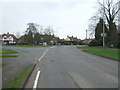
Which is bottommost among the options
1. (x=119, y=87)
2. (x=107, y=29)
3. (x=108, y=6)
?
(x=119, y=87)

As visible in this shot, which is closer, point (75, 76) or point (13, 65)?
point (75, 76)

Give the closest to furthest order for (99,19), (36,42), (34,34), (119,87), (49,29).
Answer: (119,87) → (99,19) → (34,34) → (36,42) → (49,29)

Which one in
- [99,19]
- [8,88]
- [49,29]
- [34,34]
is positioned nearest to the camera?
[8,88]

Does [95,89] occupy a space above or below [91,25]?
below

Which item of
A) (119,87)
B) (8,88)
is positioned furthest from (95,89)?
(8,88)

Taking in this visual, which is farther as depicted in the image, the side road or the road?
the side road

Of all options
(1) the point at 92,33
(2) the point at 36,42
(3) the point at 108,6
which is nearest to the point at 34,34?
(2) the point at 36,42

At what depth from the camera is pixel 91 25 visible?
218 ft

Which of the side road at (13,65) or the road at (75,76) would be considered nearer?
the road at (75,76)

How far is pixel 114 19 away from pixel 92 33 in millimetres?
9664

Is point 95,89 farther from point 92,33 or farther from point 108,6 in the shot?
point 92,33

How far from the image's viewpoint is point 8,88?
7.41 meters

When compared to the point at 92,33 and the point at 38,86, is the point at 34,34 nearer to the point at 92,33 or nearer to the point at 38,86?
the point at 92,33

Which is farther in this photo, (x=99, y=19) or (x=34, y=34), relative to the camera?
(x=34, y=34)
